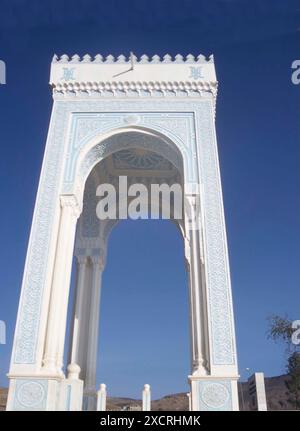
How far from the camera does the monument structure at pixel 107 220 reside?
4691mm

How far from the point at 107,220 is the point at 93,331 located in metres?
2.09

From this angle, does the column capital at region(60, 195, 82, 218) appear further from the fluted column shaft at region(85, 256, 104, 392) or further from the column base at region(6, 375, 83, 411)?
the column base at region(6, 375, 83, 411)

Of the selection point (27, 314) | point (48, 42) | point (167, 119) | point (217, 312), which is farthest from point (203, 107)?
point (27, 314)

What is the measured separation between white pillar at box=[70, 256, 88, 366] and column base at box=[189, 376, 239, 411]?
2783 mm

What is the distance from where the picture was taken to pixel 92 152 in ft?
20.9

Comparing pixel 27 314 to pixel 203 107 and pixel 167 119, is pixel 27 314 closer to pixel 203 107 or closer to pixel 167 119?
pixel 167 119

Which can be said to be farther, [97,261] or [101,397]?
[97,261]

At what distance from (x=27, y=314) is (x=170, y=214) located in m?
3.76

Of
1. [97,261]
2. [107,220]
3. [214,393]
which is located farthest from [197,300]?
[107,220]

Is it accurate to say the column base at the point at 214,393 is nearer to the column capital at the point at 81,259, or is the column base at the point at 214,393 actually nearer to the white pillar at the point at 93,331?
the white pillar at the point at 93,331

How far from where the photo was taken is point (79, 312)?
7.02 meters

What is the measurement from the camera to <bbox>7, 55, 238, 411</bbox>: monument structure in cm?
469

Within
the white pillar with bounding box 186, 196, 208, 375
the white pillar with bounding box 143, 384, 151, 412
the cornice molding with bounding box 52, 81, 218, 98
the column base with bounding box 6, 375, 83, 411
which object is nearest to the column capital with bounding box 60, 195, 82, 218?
the white pillar with bounding box 186, 196, 208, 375

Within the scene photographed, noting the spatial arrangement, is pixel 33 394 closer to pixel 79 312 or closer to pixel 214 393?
pixel 214 393
